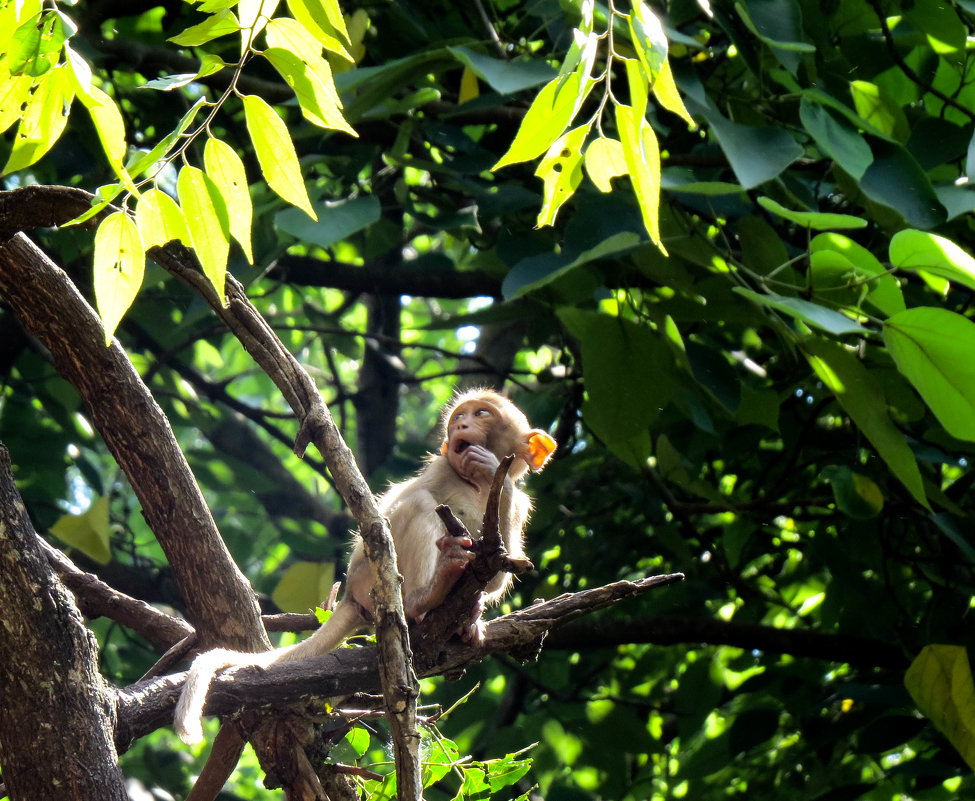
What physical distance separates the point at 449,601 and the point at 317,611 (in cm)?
89

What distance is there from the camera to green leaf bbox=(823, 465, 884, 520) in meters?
4.00

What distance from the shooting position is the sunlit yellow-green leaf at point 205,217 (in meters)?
1.72

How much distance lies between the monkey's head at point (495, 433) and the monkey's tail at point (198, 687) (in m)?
1.18

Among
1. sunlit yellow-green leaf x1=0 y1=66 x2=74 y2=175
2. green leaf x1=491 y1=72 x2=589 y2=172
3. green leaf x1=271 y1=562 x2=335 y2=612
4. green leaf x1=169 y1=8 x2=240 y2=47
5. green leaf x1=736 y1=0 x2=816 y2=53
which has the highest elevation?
green leaf x1=169 y1=8 x2=240 y2=47

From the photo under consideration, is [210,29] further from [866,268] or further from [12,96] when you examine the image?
[866,268]

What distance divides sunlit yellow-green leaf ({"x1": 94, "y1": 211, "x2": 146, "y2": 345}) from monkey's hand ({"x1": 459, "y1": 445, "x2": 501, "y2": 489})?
2056mm

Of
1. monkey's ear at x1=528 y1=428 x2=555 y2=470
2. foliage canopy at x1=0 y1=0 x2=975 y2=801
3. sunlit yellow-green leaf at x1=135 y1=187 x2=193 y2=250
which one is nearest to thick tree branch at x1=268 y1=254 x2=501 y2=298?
foliage canopy at x1=0 y1=0 x2=975 y2=801

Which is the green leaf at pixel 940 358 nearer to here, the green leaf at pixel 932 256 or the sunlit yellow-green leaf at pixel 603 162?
the green leaf at pixel 932 256

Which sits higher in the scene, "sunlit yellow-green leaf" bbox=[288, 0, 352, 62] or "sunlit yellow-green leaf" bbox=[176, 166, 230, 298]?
"sunlit yellow-green leaf" bbox=[288, 0, 352, 62]

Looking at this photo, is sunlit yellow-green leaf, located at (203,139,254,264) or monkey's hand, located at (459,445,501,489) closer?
sunlit yellow-green leaf, located at (203,139,254,264)

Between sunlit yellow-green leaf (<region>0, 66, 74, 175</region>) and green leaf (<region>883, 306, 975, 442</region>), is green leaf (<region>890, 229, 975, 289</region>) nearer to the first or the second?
green leaf (<region>883, 306, 975, 442</region>)

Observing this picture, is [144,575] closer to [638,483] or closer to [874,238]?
[638,483]

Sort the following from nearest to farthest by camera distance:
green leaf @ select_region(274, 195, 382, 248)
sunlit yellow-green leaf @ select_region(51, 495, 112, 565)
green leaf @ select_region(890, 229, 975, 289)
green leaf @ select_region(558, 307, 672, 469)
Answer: green leaf @ select_region(890, 229, 975, 289) < green leaf @ select_region(274, 195, 382, 248) < green leaf @ select_region(558, 307, 672, 469) < sunlit yellow-green leaf @ select_region(51, 495, 112, 565)

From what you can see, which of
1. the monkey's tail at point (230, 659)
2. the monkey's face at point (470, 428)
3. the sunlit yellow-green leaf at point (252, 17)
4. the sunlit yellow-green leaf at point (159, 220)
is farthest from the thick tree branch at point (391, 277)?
the sunlit yellow-green leaf at point (252, 17)
